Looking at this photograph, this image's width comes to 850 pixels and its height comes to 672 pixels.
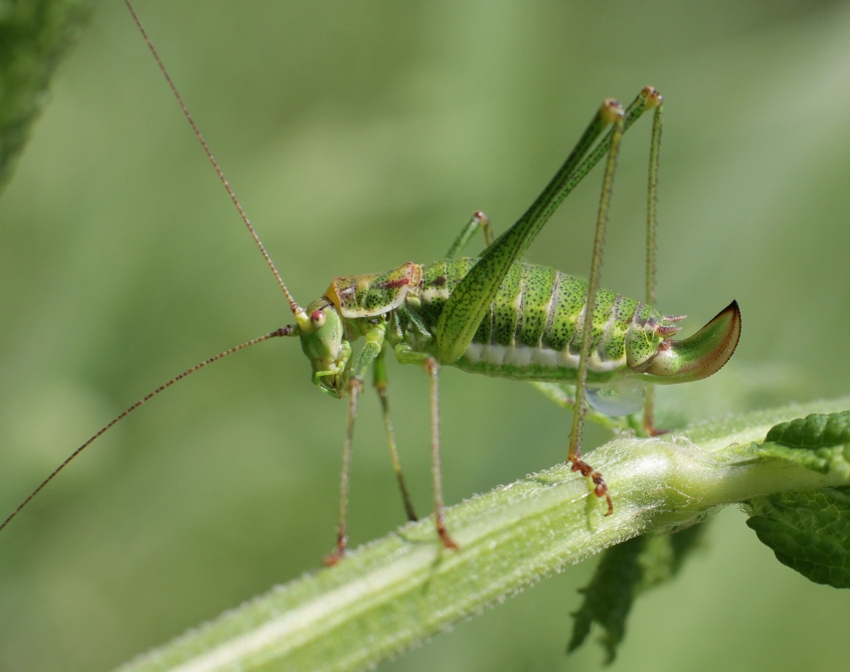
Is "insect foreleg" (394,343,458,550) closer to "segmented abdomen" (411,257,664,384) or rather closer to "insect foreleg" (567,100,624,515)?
"segmented abdomen" (411,257,664,384)

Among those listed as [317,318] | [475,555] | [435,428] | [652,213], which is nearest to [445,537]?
[475,555]

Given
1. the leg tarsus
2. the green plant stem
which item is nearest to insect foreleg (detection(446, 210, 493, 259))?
the green plant stem

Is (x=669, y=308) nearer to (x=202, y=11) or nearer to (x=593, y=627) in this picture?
(x=593, y=627)

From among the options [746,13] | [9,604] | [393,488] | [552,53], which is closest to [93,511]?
[9,604]

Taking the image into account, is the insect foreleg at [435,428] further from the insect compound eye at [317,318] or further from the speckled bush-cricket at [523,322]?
the insect compound eye at [317,318]

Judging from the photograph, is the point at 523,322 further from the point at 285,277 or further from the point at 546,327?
the point at 285,277

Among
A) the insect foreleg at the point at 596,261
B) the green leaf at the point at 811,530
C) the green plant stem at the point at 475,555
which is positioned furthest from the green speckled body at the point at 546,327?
the green leaf at the point at 811,530
